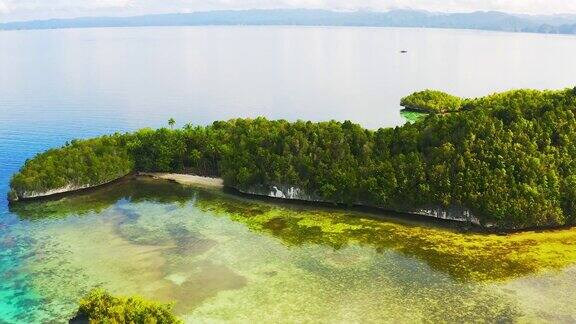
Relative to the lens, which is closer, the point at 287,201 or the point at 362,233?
the point at 362,233

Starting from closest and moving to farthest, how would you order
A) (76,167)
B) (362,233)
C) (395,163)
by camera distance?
(362,233)
(395,163)
(76,167)

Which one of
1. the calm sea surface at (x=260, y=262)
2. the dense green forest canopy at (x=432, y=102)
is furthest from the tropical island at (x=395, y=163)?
the dense green forest canopy at (x=432, y=102)

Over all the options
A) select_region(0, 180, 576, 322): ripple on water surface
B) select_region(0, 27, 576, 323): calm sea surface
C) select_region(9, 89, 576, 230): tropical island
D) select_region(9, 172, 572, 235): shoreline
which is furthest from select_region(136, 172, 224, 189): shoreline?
select_region(0, 180, 576, 322): ripple on water surface

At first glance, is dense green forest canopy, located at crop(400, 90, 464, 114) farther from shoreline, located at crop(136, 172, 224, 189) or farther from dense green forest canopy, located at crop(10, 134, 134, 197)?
dense green forest canopy, located at crop(10, 134, 134, 197)

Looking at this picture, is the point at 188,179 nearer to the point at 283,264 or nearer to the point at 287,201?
the point at 287,201

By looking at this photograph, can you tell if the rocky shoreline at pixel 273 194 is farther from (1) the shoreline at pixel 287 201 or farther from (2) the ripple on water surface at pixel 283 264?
(2) the ripple on water surface at pixel 283 264

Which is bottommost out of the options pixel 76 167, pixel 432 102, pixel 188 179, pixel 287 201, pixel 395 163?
pixel 287 201

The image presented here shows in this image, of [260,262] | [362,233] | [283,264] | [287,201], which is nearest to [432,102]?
[287,201]
